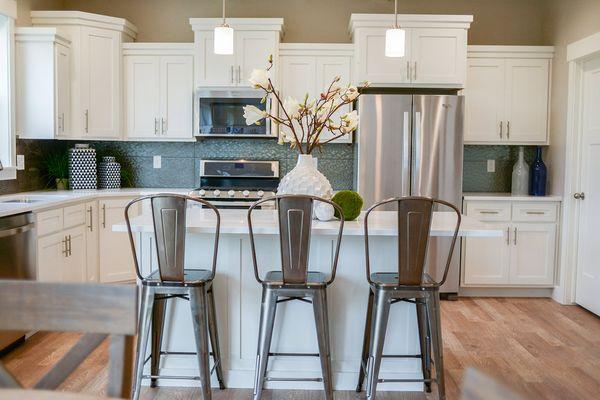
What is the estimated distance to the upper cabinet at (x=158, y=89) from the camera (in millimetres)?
4836

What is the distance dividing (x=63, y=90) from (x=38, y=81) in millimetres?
231

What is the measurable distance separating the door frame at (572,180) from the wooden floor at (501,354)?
8.5 inches

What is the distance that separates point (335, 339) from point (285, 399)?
383mm

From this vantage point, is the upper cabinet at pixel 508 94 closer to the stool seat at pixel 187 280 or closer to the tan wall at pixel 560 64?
the tan wall at pixel 560 64

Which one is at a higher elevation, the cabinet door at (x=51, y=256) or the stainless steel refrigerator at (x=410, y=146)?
the stainless steel refrigerator at (x=410, y=146)

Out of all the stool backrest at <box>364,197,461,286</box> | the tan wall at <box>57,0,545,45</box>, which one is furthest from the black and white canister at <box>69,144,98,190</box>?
the stool backrest at <box>364,197,461,286</box>

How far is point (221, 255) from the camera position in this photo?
2.77 metres

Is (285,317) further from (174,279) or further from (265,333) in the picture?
(174,279)

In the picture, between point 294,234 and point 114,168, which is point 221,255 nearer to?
point 294,234

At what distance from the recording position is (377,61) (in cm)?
460

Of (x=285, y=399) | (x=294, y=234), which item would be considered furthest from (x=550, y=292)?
(x=294, y=234)

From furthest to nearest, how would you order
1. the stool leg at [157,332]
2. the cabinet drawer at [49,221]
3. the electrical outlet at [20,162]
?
1. the electrical outlet at [20,162]
2. the cabinet drawer at [49,221]
3. the stool leg at [157,332]

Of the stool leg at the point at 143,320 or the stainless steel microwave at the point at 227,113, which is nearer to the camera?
the stool leg at the point at 143,320

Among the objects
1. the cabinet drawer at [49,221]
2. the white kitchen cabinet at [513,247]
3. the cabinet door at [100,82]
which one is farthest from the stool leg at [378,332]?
the cabinet door at [100,82]
